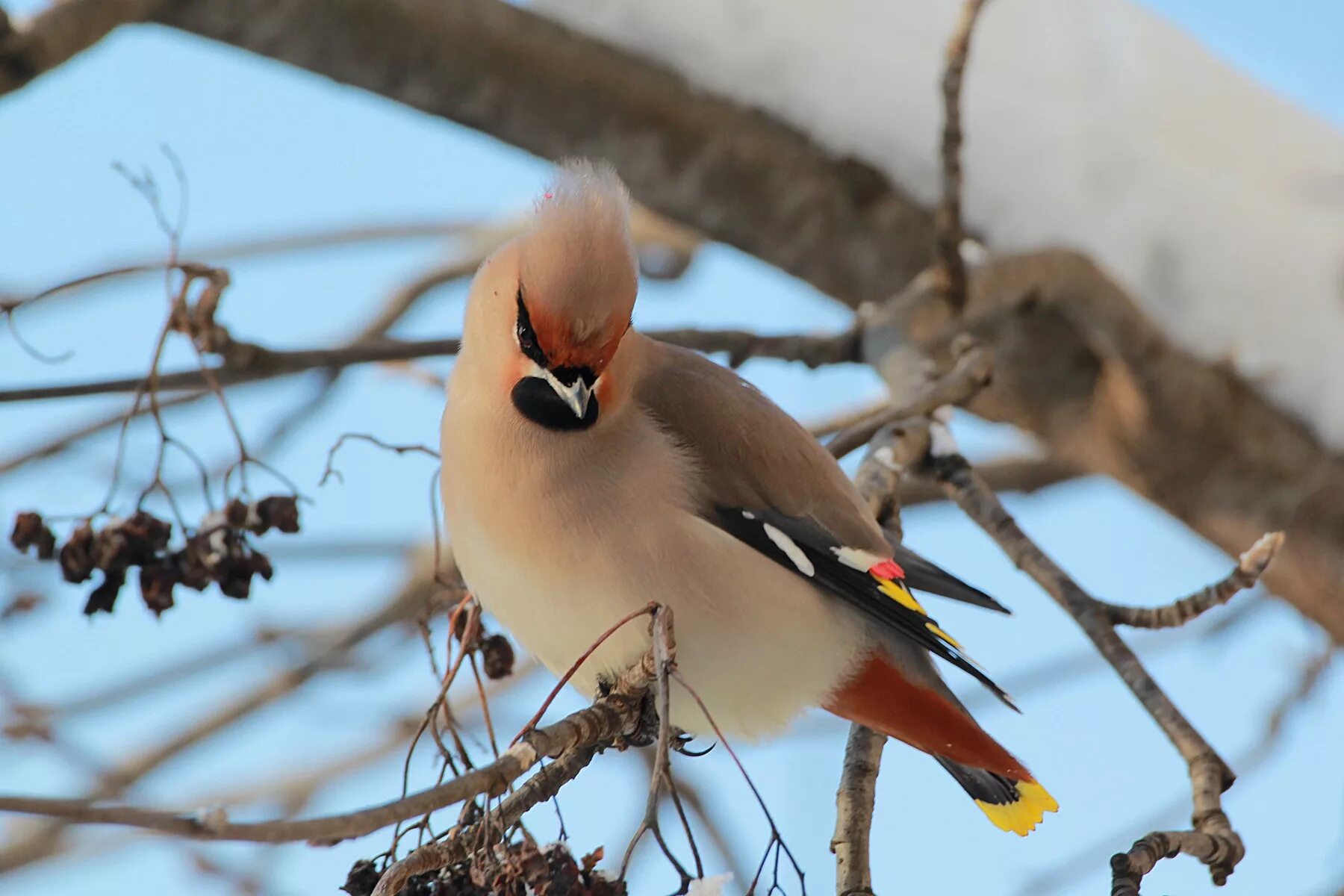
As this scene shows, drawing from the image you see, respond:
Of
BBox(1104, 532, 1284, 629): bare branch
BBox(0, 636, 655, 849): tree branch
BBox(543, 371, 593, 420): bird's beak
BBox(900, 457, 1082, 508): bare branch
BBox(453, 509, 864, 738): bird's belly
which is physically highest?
BBox(900, 457, 1082, 508): bare branch

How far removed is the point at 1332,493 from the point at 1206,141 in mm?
1114

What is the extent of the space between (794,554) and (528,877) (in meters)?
0.96

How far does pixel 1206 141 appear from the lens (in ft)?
14.3

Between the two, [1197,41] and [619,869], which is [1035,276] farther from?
[619,869]

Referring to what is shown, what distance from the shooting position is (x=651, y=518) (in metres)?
2.27

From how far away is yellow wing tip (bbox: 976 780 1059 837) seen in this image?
2621 millimetres

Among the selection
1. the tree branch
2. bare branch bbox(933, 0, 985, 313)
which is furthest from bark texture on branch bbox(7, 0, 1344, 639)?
the tree branch

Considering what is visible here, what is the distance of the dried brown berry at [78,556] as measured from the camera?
238 cm

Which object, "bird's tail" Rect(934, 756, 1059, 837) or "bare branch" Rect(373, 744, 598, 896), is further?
"bird's tail" Rect(934, 756, 1059, 837)

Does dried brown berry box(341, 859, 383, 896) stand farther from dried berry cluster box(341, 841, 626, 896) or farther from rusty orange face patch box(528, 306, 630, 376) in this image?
rusty orange face patch box(528, 306, 630, 376)

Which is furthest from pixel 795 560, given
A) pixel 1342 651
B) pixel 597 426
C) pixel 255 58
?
pixel 1342 651

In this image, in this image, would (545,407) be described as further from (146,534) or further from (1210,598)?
(1210,598)

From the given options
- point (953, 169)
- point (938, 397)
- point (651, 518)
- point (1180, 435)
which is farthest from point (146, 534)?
point (1180, 435)

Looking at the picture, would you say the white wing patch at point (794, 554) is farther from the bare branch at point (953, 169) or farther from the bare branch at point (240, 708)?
the bare branch at point (240, 708)
